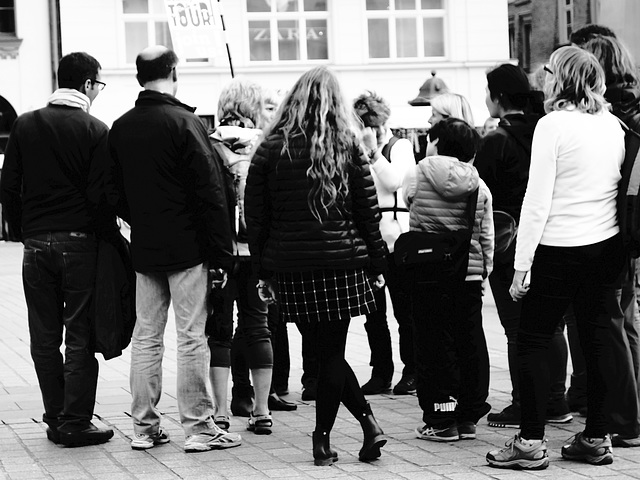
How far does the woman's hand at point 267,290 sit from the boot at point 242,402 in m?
1.41

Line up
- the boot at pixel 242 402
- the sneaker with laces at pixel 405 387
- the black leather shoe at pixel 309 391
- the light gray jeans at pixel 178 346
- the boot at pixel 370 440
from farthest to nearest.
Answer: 1. the sneaker with laces at pixel 405 387
2. the black leather shoe at pixel 309 391
3. the boot at pixel 242 402
4. the light gray jeans at pixel 178 346
5. the boot at pixel 370 440

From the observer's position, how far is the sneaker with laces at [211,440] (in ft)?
20.6

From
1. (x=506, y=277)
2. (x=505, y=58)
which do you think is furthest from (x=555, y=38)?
(x=506, y=277)

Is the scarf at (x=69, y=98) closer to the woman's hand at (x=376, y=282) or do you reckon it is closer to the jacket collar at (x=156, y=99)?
the jacket collar at (x=156, y=99)

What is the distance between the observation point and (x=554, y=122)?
5.69 m

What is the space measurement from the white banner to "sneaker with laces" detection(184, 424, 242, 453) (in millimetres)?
10656

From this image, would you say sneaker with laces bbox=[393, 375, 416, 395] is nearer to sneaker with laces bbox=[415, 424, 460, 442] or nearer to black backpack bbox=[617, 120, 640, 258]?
sneaker with laces bbox=[415, 424, 460, 442]

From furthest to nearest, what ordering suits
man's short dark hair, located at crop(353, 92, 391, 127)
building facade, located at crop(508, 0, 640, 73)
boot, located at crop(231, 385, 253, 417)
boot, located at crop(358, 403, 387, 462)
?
building facade, located at crop(508, 0, 640, 73) < man's short dark hair, located at crop(353, 92, 391, 127) < boot, located at crop(231, 385, 253, 417) < boot, located at crop(358, 403, 387, 462)

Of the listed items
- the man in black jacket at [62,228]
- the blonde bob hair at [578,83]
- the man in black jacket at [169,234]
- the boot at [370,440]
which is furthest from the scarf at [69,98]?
the blonde bob hair at [578,83]

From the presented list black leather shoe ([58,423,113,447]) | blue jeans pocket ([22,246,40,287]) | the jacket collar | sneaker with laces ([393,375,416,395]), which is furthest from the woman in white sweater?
blue jeans pocket ([22,246,40,287])

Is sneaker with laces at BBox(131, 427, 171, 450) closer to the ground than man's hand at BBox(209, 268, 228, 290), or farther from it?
closer to the ground

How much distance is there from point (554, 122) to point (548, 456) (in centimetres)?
160

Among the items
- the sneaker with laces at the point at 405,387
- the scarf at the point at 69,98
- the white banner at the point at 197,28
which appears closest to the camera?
the scarf at the point at 69,98

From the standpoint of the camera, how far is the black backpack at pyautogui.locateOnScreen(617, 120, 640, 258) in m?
5.71
